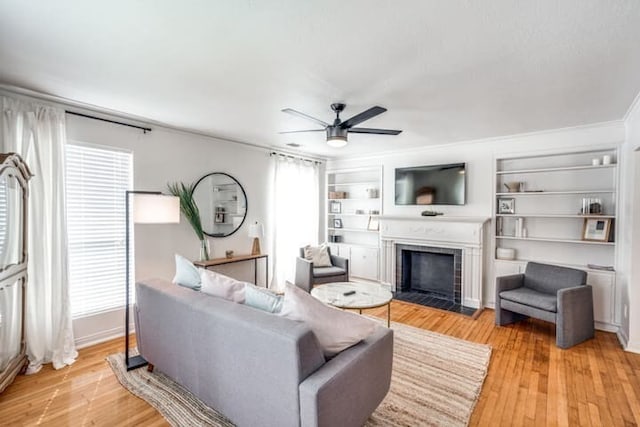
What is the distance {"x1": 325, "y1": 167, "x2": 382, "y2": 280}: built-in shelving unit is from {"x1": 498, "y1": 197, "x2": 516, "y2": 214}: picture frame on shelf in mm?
1883

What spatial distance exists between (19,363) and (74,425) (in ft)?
3.54

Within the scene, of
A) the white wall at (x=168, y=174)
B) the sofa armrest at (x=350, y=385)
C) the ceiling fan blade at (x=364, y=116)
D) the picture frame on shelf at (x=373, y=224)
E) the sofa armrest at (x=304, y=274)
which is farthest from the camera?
the picture frame on shelf at (x=373, y=224)

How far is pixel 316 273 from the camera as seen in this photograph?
4613 millimetres

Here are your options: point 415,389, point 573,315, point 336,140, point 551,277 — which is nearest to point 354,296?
point 415,389

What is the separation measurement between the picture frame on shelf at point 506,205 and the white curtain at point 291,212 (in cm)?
311

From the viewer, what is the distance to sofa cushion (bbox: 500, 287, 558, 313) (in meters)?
3.33

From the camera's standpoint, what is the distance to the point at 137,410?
2199 millimetres

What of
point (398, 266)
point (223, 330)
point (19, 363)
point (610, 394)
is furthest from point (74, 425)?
point (398, 266)

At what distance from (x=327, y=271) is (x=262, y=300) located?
2.76 meters

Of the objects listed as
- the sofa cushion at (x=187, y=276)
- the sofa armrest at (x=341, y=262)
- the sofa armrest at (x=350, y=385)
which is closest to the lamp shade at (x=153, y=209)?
the sofa cushion at (x=187, y=276)

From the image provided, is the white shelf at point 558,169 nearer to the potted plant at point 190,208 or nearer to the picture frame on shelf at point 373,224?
the picture frame on shelf at point 373,224

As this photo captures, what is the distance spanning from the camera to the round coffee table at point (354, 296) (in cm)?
302

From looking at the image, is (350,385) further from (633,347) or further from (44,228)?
(633,347)

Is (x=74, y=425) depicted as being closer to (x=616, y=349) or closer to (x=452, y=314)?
(x=452, y=314)
